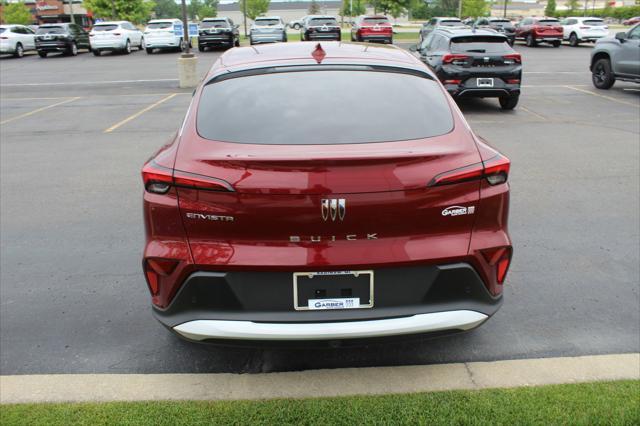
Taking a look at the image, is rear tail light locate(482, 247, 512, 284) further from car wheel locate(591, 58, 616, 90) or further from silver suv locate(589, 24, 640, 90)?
car wheel locate(591, 58, 616, 90)

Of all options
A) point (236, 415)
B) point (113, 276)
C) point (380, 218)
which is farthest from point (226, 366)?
point (113, 276)

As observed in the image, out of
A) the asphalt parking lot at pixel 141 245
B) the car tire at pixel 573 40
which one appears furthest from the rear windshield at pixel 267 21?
the asphalt parking lot at pixel 141 245

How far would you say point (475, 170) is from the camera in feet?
9.70

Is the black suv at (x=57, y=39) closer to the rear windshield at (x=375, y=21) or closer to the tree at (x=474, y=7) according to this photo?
the rear windshield at (x=375, y=21)

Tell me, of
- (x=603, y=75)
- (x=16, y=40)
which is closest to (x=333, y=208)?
(x=603, y=75)

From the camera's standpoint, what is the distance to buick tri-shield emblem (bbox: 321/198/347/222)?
9.13ft

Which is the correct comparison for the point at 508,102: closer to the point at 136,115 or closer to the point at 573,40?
the point at 136,115

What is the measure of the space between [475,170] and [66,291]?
327cm

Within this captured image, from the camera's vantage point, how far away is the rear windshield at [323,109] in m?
3.10

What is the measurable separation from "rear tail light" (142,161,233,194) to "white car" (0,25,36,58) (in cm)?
3416

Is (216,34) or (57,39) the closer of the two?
(57,39)

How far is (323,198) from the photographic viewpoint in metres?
2.78

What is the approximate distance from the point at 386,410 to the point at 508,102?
11.0 metres

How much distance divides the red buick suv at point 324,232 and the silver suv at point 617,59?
44.2 ft
